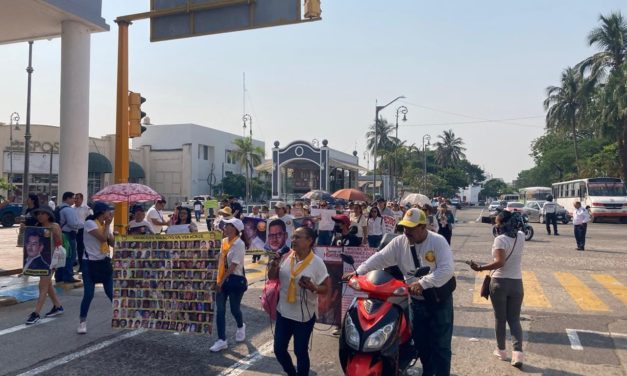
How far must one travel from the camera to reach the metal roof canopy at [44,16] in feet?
50.9

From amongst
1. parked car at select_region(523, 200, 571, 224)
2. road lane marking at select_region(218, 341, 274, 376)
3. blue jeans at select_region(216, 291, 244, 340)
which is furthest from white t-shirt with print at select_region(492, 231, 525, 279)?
parked car at select_region(523, 200, 571, 224)

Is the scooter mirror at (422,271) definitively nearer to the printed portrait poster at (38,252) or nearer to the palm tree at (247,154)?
the printed portrait poster at (38,252)

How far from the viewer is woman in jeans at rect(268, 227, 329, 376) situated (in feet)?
16.6

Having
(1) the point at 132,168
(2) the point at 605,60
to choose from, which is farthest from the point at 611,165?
(1) the point at 132,168

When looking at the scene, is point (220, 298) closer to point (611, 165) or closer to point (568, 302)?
point (568, 302)

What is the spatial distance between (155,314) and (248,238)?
17.5 feet

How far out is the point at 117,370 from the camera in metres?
6.03

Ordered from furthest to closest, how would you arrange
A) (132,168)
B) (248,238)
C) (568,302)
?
(132,168) → (248,238) → (568,302)

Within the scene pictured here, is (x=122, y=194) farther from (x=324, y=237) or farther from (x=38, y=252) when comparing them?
(x=324, y=237)

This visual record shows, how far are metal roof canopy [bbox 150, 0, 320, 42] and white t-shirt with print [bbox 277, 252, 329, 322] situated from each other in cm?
648

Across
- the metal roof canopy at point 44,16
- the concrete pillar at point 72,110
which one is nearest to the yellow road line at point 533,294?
the concrete pillar at point 72,110

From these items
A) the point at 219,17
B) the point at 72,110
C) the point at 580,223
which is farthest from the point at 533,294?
the point at 72,110

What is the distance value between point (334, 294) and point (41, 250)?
4681 millimetres

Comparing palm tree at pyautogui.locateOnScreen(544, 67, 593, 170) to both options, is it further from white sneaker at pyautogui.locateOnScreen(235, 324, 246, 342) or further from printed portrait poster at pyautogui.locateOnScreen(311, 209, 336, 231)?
white sneaker at pyautogui.locateOnScreen(235, 324, 246, 342)
